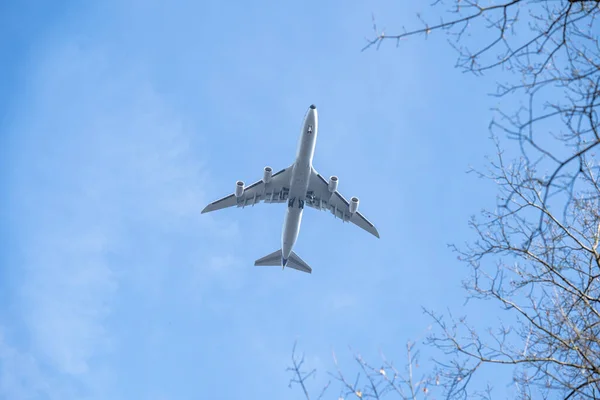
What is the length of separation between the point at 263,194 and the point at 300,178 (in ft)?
12.4

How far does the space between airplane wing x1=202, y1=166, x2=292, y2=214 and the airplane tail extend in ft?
16.4

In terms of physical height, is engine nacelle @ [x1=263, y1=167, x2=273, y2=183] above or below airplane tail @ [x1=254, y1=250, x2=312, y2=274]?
above

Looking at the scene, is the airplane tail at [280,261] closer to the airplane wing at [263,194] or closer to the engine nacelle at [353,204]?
the airplane wing at [263,194]

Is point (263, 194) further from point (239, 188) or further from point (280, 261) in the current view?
point (280, 261)

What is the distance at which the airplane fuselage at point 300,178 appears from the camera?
27188mm

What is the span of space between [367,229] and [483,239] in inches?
1012

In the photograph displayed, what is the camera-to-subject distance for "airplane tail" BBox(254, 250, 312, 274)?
35.7 metres

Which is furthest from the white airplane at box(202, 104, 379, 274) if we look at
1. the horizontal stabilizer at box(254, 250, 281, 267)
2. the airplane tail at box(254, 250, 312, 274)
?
the horizontal stabilizer at box(254, 250, 281, 267)

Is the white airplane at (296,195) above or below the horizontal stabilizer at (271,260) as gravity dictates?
above

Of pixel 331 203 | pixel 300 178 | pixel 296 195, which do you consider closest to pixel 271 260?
pixel 331 203

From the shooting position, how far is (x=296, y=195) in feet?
98.7

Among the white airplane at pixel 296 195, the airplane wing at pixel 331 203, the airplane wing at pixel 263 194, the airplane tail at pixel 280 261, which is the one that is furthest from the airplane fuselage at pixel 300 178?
the airplane tail at pixel 280 261

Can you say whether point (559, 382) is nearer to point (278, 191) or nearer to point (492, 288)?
point (492, 288)

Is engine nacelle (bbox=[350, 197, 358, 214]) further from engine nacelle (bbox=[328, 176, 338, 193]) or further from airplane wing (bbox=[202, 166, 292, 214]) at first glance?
airplane wing (bbox=[202, 166, 292, 214])
